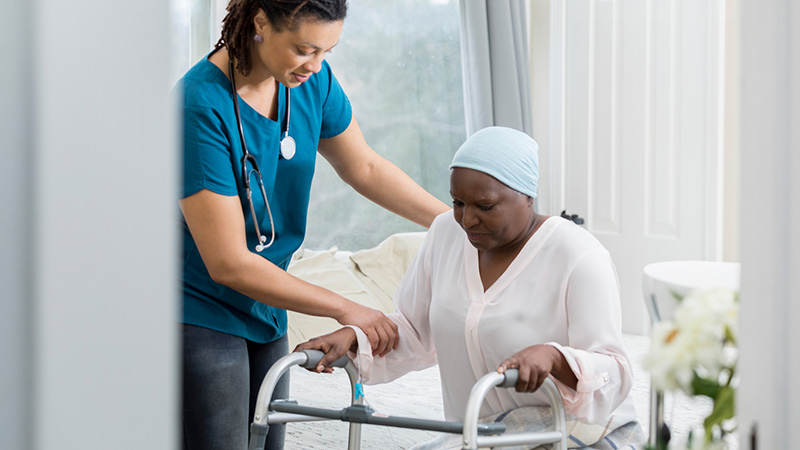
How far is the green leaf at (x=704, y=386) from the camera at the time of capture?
69 centimetres

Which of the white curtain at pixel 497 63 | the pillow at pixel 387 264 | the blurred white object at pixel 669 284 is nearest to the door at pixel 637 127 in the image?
the white curtain at pixel 497 63

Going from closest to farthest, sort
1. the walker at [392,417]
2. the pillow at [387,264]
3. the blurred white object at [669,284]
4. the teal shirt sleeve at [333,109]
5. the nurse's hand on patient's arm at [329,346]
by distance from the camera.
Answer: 1. the blurred white object at [669,284]
2. the walker at [392,417]
3. the nurse's hand on patient's arm at [329,346]
4. the teal shirt sleeve at [333,109]
5. the pillow at [387,264]

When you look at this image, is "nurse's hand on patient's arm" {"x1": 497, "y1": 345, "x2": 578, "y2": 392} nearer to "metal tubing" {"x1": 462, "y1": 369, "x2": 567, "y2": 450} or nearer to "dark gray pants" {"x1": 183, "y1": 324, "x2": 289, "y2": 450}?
"metal tubing" {"x1": 462, "y1": 369, "x2": 567, "y2": 450}

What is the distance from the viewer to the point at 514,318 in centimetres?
145

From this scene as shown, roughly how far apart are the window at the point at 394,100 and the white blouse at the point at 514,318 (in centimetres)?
276

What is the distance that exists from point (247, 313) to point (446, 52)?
3.16 metres

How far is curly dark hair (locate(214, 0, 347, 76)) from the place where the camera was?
136 centimetres

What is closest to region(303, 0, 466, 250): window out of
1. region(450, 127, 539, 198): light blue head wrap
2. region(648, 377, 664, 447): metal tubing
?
region(450, 127, 539, 198): light blue head wrap

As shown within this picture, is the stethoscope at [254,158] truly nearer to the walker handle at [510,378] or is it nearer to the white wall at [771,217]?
the walker handle at [510,378]

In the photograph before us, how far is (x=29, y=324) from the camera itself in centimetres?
49

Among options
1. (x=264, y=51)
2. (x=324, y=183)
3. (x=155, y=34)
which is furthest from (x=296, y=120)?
(x=324, y=183)

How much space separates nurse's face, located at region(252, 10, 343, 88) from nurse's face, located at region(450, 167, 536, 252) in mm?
340

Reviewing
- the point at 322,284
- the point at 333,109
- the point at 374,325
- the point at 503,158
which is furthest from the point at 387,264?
the point at 503,158

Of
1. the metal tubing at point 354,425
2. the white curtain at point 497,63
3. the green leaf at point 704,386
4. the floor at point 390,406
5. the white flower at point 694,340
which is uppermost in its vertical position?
the white curtain at point 497,63
